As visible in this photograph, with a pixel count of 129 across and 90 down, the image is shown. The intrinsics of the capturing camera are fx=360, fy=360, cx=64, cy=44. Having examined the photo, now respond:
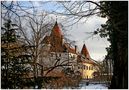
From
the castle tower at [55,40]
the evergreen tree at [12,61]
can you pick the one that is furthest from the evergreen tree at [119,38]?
the castle tower at [55,40]

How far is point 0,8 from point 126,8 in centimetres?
509

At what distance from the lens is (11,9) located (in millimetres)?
12047

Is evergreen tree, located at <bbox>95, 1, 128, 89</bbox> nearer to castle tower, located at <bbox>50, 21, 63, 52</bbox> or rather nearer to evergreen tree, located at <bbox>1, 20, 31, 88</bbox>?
evergreen tree, located at <bbox>1, 20, 31, 88</bbox>

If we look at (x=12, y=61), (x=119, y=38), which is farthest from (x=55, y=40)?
(x=119, y=38)

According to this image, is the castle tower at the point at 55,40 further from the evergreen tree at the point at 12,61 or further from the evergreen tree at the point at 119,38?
the evergreen tree at the point at 119,38

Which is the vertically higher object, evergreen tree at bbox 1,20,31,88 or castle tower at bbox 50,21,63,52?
castle tower at bbox 50,21,63,52

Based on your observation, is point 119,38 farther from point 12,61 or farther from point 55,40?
point 55,40

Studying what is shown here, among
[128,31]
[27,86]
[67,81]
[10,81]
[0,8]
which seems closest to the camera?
[128,31]

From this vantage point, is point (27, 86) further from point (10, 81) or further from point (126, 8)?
point (126, 8)

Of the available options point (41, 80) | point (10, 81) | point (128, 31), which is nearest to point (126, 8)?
point (128, 31)

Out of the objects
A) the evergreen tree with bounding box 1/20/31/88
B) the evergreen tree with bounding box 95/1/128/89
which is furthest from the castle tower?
the evergreen tree with bounding box 95/1/128/89

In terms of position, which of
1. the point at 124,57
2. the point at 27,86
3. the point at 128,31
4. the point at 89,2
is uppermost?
the point at 89,2

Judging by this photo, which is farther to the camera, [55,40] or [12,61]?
[55,40]

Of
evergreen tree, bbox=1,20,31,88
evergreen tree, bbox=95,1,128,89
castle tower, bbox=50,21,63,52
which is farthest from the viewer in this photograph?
castle tower, bbox=50,21,63,52
